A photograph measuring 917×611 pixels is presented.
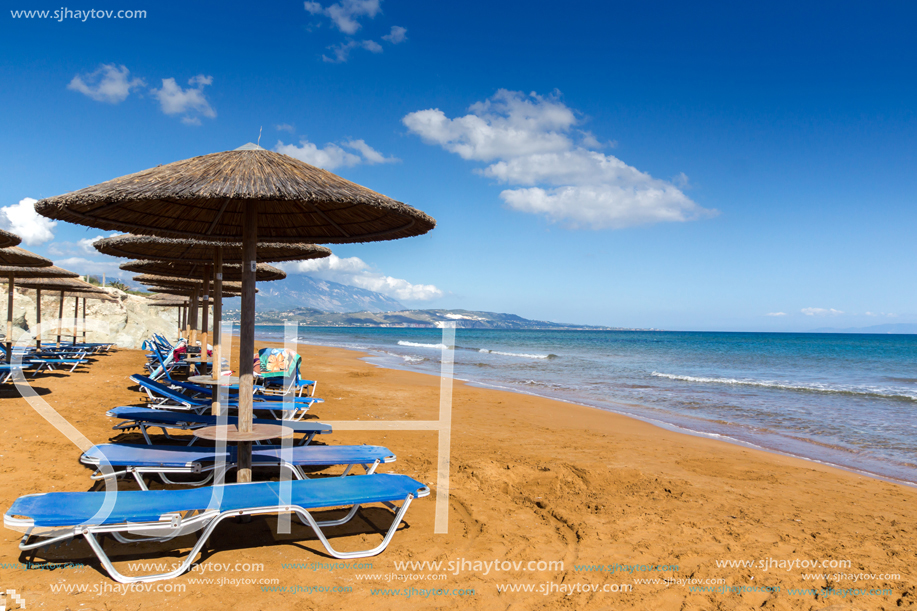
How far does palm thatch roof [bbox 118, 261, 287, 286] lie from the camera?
8.50 meters

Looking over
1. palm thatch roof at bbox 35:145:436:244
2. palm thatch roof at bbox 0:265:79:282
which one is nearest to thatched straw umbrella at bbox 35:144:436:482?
palm thatch roof at bbox 35:145:436:244

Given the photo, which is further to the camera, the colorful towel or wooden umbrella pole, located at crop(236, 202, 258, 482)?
the colorful towel

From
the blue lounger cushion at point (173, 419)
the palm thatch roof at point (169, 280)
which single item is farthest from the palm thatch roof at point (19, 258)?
the blue lounger cushion at point (173, 419)

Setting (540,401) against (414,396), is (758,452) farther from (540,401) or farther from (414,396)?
(414,396)

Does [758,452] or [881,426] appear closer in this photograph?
[758,452]

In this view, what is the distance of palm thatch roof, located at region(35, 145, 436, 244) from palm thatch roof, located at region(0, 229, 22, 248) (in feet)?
9.05

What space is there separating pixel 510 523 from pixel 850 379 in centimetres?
2379

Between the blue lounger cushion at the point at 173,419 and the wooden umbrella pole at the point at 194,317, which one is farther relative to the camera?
the wooden umbrella pole at the point at 194,317

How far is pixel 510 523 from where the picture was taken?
4.05 m

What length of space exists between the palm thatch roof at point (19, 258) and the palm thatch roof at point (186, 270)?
118 cm

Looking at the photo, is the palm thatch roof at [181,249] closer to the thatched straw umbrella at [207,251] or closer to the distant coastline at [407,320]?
the thatched straw umbrella at [207,251]

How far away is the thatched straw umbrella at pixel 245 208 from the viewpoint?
3.31 meters

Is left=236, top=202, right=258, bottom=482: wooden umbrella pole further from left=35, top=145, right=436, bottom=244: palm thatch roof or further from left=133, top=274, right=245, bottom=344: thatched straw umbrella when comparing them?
left=133, top=274, right=245, bottom=344: thatched straw umbrella

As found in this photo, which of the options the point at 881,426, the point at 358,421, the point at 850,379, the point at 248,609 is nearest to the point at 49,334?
the point at 358,421
